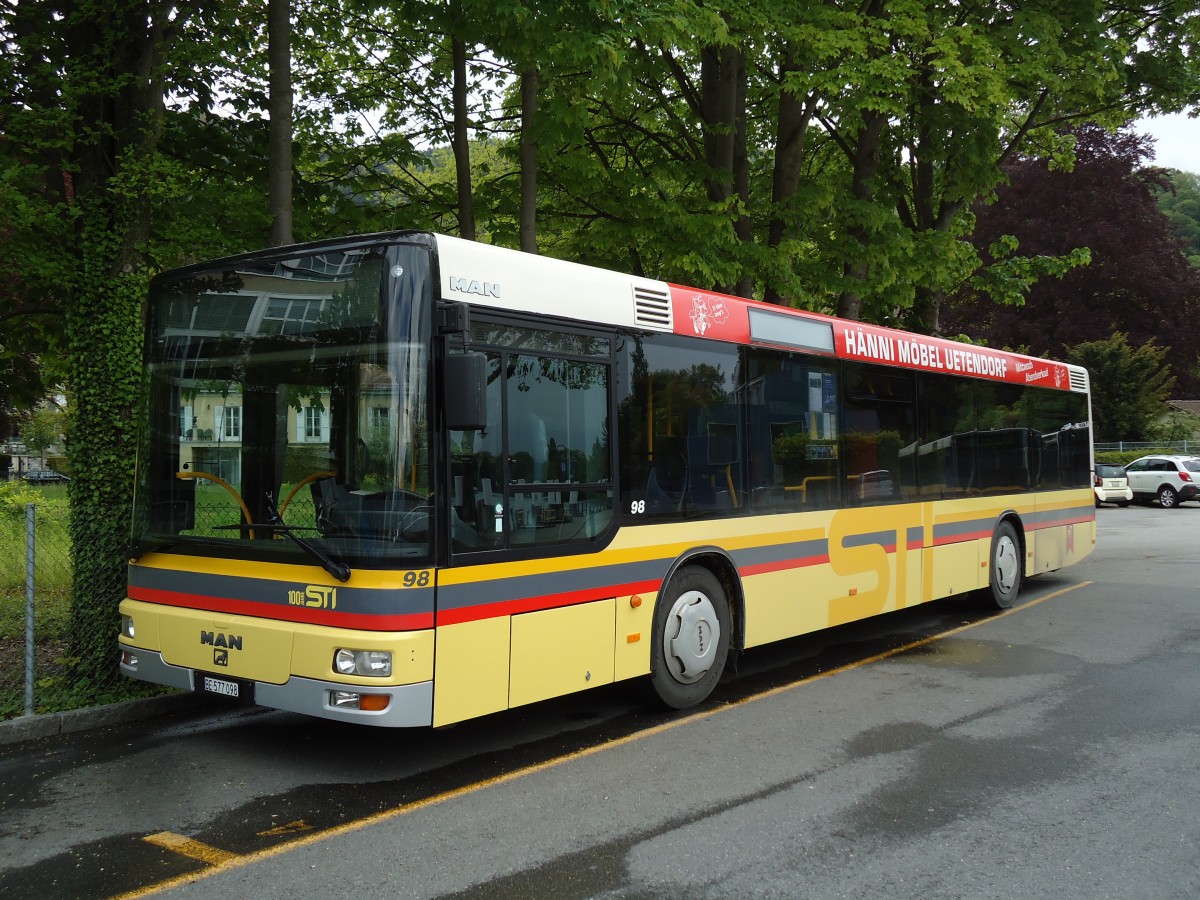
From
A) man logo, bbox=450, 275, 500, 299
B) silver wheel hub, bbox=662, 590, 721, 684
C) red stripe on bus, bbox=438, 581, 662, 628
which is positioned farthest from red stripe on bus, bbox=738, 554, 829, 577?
man logo, bbox=450, 275, 500, 299

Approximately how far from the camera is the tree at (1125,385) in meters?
42.6

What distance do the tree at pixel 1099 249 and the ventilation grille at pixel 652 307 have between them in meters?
38.1

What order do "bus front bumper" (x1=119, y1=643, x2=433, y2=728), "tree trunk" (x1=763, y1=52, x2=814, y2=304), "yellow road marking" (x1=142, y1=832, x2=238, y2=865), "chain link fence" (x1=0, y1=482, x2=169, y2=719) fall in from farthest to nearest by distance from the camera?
"tree trunk" (x1=763, y1=52, x2=814, y2=304) < "chain link fence" (x1=0, y1=482, x2=169, y2=719) < "bus front bumper" (x1=119, y1=643, x2=433, y2=728) < "yellow road marking" (x1=142, y1=832, x2=238, y2=865)

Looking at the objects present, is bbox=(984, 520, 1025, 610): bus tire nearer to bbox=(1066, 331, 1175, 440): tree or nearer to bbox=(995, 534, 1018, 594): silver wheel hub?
bbox=(995, 534, 1018, 594): silver wheel hub

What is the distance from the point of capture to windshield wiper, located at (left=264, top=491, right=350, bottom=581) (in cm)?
525

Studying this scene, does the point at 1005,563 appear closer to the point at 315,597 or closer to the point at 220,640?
the point at 315,597

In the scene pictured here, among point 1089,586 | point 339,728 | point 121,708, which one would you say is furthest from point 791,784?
point 1089,586

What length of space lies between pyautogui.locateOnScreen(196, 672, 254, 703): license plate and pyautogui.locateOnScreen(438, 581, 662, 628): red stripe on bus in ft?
4.02

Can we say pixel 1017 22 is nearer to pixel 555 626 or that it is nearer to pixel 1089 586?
pixel 1089 586

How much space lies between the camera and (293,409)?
566 centimetres

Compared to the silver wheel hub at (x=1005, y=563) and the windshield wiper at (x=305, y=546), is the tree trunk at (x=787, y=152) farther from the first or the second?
the windshield wiper at (x=305, y=546)

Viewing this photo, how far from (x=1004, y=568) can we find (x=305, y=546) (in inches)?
365

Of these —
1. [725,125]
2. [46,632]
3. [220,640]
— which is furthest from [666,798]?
[725,125]

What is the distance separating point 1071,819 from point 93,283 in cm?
748
